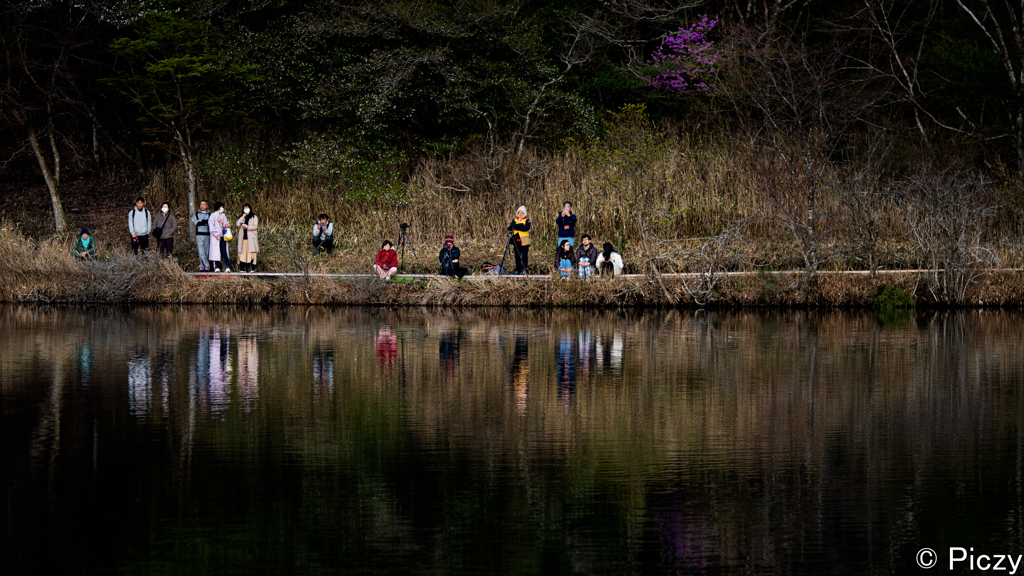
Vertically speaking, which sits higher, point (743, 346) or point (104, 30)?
point (104, 30)

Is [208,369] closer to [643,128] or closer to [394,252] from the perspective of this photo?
[394,252]

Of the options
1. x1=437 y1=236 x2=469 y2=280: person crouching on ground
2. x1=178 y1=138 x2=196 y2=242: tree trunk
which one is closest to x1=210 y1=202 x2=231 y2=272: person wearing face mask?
x1=437 y1=236 x2=469 y2=280: person crouching on ground

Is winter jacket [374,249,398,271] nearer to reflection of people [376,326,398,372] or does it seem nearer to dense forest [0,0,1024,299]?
reflection of people [376,326,398,372]

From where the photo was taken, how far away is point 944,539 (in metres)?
7.83

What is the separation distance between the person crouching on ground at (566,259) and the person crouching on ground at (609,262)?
1.83ft

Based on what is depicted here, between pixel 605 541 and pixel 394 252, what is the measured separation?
732 inches

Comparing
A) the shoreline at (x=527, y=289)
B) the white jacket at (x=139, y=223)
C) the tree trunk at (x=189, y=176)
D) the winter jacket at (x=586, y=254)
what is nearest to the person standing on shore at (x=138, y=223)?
the white jacket at (x=139, y=223)

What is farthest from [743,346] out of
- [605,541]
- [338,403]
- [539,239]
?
[539,239]

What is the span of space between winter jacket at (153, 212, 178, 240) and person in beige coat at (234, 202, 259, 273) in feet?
5.75

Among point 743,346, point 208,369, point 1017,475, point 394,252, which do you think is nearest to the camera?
point 1017,475

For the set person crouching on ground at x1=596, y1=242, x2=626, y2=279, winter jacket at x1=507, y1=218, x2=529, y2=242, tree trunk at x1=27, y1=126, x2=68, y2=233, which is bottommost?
person crouching on ground at x1=596, y1=242, x2=626, y2=279

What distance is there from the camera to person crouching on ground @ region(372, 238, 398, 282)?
2553 centimetres

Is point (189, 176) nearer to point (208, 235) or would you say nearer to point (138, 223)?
point (138, 223)

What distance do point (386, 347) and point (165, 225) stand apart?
38.6 ft
